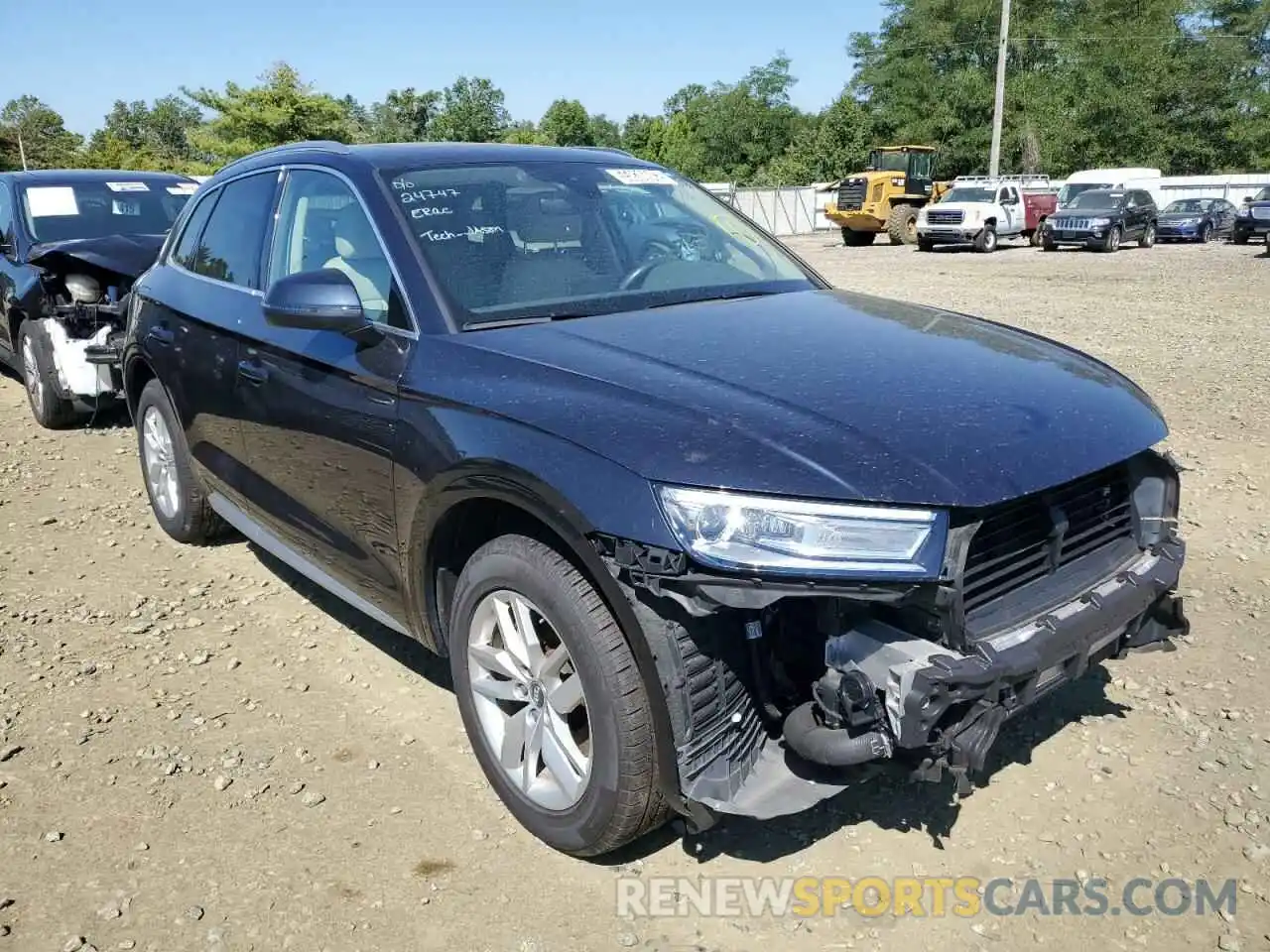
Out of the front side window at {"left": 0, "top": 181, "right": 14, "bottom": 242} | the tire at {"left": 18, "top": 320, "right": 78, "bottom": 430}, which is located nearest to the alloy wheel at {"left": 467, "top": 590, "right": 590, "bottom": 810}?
the tire at {"left": 18, "top": 320, "right": 78, "bottom": 430}

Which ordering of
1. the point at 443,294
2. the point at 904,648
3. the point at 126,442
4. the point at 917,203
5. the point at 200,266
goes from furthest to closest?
the point at 917,203 < the point at 126,442 < the point at 200,266 < the point at 443,294 < the point at 904,648

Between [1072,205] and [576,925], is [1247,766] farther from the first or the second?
[1072,205]

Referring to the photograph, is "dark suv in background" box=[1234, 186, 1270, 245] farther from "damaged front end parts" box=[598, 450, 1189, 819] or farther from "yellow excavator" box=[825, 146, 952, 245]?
"damaged front end parts" box=[598, 450, 1189, 819]

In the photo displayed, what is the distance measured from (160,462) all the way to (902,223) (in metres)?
29.6

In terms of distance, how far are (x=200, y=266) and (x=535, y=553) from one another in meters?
2.68

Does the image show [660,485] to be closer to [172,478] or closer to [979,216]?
[172,478]

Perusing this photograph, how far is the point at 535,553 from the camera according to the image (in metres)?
2.55

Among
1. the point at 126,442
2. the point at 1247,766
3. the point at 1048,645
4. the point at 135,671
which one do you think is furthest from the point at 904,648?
the point at 126,442

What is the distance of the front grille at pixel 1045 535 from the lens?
2.38 meters

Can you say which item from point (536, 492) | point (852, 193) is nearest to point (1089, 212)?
point (852, 193)

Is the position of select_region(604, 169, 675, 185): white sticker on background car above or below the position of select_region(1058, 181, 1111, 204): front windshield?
above

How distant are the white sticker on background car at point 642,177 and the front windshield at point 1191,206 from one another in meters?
30.7

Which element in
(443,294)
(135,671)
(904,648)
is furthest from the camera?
(135,671)

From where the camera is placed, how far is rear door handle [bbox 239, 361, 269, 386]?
3607 mm
